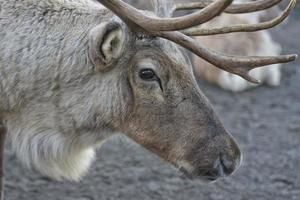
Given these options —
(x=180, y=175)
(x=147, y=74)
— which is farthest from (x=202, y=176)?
(x=180, y=175)

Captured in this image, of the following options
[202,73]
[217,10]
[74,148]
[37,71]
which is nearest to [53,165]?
[74,148]

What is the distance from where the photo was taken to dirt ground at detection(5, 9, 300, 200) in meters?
4.78

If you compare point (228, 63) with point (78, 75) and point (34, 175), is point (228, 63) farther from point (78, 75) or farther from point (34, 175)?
point (34, 175)

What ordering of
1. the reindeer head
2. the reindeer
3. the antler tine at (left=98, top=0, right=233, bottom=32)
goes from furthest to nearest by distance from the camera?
the reindeer
the reindeer head
the antler tine at (left=98, top=0, right=233, bottom=32)

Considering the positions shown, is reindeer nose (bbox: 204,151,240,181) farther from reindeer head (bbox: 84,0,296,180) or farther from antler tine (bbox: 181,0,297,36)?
antler tine (bbox: 181,0,297,36)

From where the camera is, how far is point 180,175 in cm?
504

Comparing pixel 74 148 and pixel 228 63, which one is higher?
pixel 228 63

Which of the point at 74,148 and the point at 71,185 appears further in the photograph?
the point at 71,185

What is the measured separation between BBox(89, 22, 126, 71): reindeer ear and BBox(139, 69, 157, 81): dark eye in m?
0.14

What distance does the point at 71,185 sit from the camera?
489 cm

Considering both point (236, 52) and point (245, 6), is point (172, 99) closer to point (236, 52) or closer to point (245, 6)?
point (245, 6)

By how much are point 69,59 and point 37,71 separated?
0.17m

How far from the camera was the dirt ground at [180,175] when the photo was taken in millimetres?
4777

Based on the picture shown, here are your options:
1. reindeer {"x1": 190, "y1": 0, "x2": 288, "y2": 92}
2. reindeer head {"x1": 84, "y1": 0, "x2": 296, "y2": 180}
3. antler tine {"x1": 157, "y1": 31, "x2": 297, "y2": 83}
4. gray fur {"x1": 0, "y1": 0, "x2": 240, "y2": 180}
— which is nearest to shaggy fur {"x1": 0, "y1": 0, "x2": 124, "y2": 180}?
gray fur {"x1": 0, "y1": 0, "x2": 240, "y2": 180}
